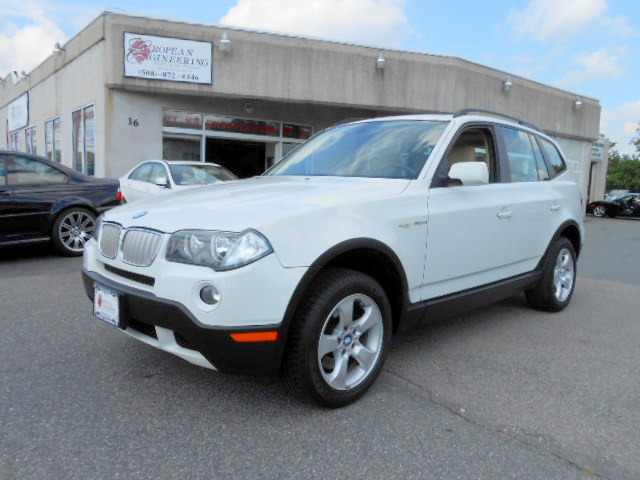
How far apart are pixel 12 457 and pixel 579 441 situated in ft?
8.94

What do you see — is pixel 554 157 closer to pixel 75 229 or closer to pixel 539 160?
pixel 539 160

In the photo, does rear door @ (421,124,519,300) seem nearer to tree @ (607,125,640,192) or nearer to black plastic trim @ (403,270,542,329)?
black plastic trim @ (403,270,542,329)

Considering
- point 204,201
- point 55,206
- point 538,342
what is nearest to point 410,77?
point 55,206

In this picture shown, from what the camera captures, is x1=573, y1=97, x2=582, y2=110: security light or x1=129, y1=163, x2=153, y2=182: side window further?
x1=573, y1=97, x2=582, y2=110: security light

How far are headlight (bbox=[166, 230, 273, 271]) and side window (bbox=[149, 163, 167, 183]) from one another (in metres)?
7.23

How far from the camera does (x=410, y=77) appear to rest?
15102 millimetres

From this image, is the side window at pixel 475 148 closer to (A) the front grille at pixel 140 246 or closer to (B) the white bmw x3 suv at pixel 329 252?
(B) the white bmw x3 suv at pixel 329 252

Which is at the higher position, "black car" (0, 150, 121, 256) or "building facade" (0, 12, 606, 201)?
"building facade" (0, 12, 606, 201)

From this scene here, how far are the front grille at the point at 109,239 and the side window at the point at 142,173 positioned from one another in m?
7.09

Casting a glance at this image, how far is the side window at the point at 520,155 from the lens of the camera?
14.1 feet

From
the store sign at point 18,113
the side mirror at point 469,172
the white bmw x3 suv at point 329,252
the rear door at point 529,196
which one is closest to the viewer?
the white bmw x3 suv at point 329,252

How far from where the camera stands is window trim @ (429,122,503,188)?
11.1 ft

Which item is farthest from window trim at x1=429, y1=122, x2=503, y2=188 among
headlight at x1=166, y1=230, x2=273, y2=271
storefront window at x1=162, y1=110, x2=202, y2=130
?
storefront window at x1=162, y1=110, x2=202, y2=130

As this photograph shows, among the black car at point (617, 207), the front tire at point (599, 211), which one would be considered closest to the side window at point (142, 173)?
the black car at point (617, 207)
